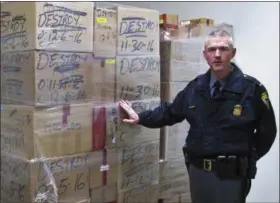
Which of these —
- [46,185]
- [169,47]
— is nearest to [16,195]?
[46,185]

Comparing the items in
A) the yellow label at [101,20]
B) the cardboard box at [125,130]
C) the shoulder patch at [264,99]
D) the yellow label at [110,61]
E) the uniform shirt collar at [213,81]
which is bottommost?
the cardboard box at [125,130]

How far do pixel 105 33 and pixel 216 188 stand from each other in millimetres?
1047

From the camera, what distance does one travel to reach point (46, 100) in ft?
6.40

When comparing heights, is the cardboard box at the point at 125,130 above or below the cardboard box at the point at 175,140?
above

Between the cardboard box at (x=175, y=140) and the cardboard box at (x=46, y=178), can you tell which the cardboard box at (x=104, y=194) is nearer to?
the cardboard box at (x=46, y=178)

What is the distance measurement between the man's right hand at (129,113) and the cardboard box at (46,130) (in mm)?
227

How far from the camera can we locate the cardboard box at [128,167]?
2.23 metres

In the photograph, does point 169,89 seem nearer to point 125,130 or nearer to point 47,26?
point 125,130

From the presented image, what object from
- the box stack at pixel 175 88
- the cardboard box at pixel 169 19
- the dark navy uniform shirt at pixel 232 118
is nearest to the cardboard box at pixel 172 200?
the box stack at pixel 175 88

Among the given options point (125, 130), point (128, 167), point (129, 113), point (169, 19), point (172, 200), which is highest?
point (169, 19)

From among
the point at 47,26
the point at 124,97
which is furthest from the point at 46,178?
the point at 47,26

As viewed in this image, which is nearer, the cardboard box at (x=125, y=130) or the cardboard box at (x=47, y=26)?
the cardboard box at (x=47, y=26)

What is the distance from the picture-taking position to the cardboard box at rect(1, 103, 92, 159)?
195 centimetres

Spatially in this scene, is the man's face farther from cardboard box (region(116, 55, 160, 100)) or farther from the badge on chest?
cardboard box (region(116, 55, 160, 100))
